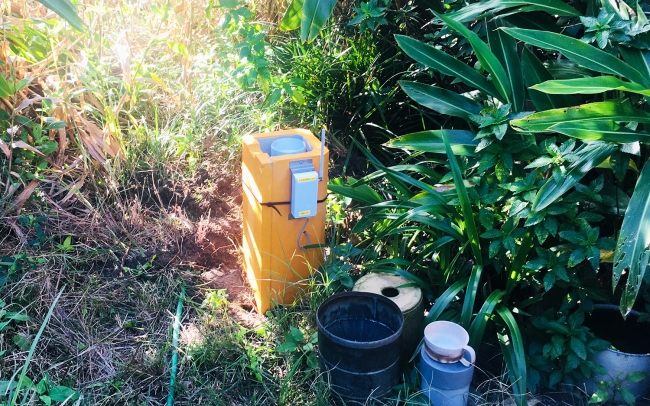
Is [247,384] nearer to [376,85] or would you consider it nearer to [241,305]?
[241,305]

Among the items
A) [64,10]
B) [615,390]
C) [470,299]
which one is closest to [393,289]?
[470,299]

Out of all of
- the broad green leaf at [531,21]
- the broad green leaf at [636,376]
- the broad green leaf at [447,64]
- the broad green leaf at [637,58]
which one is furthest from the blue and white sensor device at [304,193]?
the broad green leaf at [636,376]

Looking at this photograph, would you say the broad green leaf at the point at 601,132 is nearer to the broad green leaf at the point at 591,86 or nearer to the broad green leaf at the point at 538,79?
the broad green leaf at the point at 591,86

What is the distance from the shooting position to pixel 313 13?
2557 mm

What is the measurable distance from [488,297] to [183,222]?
1.58 m

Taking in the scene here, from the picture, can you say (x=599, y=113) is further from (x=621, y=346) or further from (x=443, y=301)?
(x=621, y=346)

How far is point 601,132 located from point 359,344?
3.62 feet

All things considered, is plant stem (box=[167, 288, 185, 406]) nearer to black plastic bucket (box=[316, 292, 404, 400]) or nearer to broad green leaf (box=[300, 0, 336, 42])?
black plastic bucket (box=[316, 292, 404, 400])

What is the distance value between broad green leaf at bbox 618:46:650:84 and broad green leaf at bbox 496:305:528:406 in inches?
40.4

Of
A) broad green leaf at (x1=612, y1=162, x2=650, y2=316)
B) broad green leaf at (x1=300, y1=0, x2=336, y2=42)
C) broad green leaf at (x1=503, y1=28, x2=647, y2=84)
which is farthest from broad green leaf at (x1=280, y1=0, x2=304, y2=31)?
broad green leaf at (x1=612, y1=162, x2=650, y2=316)

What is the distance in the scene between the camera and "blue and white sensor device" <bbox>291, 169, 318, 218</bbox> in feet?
7.95

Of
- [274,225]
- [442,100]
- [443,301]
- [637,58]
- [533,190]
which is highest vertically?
[637,58]

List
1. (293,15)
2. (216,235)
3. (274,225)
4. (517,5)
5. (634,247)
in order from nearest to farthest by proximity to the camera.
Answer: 1. (634,247)
2. (517,5)
3. (274,225)
4. (293,15)
5. (216,235)

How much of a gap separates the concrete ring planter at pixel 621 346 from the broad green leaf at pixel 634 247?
1.29 ft
